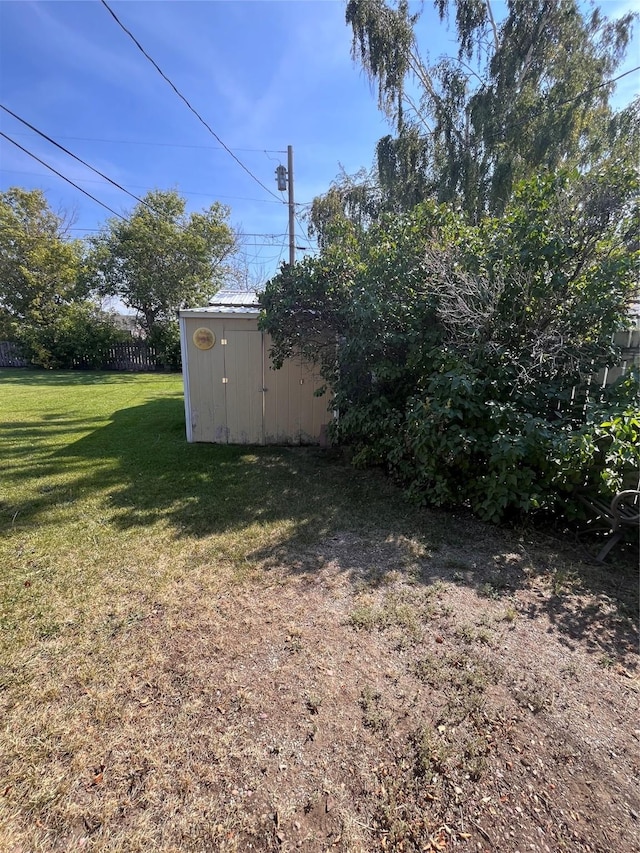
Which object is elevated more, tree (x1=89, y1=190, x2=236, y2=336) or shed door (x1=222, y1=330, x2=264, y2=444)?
tree (x1=89, y1=190, x2=236, y2=336)

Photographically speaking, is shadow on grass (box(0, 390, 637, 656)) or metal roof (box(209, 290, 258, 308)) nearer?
shadow on grass (box(0, 390, 637, 656))

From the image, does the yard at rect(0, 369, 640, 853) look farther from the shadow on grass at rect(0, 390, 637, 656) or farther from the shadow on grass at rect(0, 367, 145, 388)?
the shadow on grass at rect(0, 367, 145, 388)

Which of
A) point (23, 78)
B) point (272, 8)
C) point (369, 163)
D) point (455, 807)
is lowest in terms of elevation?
point (455, 807)

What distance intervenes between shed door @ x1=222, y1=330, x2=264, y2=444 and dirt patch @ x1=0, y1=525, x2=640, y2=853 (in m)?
3.61

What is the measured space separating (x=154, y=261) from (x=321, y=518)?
18530 millimetres

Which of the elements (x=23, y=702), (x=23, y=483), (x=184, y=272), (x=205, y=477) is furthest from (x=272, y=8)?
(x=184, y=272)

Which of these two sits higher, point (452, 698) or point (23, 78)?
point (23, 78)

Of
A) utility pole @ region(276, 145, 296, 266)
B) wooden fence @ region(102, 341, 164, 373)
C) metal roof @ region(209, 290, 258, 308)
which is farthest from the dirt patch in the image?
wooden fence @ region(102, 341, 164, 373)

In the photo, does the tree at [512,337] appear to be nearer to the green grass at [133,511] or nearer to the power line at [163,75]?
the green grass at [133,511]

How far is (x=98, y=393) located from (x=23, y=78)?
6953 mm

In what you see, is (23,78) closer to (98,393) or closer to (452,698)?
(98,393)

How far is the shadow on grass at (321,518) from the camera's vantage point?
8.68 ft

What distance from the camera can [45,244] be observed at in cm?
1738

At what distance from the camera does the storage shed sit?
18.4 ft
